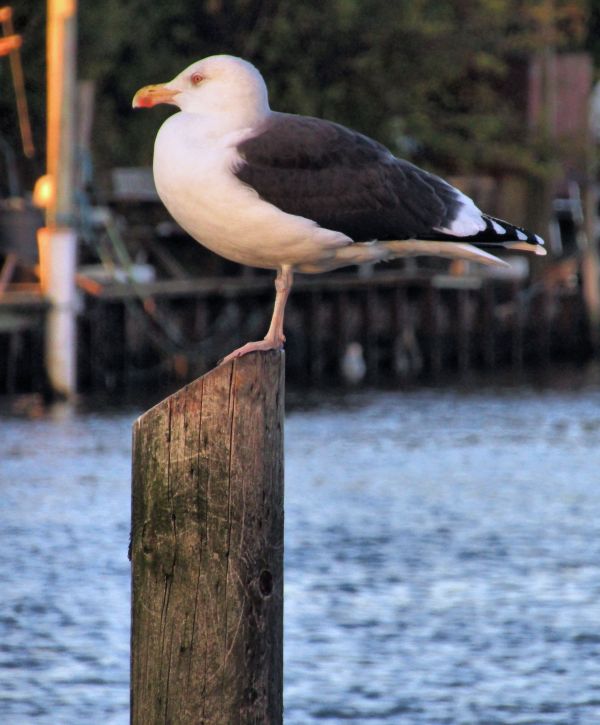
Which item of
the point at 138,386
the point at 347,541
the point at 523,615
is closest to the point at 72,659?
the point at 523,615

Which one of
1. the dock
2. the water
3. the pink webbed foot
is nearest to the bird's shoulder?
the pink webbed foot

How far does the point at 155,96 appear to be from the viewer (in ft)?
22.5

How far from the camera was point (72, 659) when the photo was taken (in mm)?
13000

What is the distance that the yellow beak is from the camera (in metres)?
6.79

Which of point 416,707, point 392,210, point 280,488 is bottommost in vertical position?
point 416,707

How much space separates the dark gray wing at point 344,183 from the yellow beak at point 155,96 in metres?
0.29

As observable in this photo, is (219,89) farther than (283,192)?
No

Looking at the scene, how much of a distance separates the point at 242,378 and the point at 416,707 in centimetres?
599

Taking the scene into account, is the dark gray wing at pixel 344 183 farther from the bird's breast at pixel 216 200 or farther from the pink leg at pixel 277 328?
the pink leg at pixel 277 328

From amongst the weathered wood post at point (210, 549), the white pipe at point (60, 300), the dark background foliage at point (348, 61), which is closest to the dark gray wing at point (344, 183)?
the weathered wood post at point (210, 549)

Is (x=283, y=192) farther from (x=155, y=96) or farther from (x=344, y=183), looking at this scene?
(x=155, y=96)

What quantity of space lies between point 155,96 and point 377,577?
9.63 metres

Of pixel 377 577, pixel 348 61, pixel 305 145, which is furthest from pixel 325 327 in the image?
pixel 305 145

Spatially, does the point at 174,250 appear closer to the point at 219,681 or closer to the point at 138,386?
the point at 138,386
